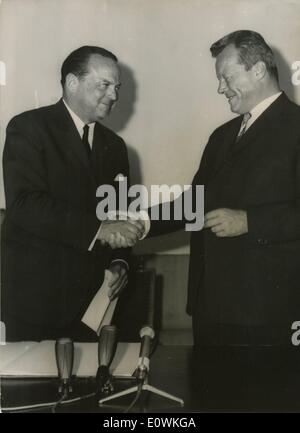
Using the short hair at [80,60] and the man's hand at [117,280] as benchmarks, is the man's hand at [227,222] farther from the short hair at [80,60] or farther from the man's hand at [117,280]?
the short hair at [80,60]

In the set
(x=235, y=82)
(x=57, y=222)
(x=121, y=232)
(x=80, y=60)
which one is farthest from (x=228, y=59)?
(x=57, y=222)

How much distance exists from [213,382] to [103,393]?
0.31 meters

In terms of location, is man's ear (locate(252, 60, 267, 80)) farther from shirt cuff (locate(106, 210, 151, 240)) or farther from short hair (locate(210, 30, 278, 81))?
shirt cuff (locate(106, 210, 151, 240))

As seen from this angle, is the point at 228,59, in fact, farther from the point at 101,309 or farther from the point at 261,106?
the point at 101,309

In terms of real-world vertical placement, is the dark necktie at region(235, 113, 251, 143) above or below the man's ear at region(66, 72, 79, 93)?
below

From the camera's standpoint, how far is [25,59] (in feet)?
7.64

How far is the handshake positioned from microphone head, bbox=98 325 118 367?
62cm

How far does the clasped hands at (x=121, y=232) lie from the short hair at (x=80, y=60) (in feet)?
2.00

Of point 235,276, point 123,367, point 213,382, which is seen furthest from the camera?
point 235,276

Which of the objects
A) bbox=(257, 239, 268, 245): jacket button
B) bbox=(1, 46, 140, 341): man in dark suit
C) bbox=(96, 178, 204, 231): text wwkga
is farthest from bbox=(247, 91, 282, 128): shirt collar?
bbox=(1, 46, 140, 341): man in dark suit

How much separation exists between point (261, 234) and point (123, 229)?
0.55 meters

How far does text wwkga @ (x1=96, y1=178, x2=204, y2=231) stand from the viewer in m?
2.29

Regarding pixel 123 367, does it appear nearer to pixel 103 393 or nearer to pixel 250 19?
pixel 103 393
